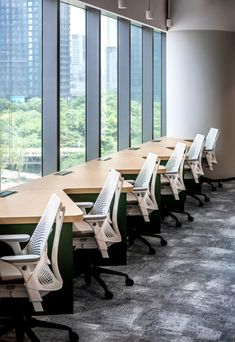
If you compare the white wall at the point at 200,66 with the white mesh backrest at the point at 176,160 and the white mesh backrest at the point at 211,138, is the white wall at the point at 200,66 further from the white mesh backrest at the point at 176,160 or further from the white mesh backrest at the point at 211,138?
the white mesh backrest at the point at 176,160

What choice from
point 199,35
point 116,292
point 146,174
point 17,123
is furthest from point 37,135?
point 199,35

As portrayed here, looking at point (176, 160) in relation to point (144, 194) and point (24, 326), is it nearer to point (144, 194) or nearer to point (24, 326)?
point (144, 194)

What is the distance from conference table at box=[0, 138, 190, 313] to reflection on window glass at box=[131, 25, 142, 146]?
1.71m

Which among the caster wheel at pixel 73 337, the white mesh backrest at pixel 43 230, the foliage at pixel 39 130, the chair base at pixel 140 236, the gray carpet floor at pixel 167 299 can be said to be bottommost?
the gray carpet floor at pixel 167 299

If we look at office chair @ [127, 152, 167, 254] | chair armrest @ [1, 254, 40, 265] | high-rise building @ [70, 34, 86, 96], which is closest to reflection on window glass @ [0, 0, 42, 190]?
high-rise building @ [70, 34, 86, 96]

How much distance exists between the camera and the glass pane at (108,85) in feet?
30.4

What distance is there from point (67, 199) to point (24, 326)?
121 cm

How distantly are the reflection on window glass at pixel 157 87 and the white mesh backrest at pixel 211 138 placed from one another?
111 centimetres

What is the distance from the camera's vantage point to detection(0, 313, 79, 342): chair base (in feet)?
13.6

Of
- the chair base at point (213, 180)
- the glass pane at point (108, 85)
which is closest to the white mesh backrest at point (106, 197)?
the glass pane at point (108, 85)

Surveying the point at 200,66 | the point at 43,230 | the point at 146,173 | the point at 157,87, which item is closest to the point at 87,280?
the point at 146,173

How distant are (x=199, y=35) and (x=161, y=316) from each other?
25.2 feet

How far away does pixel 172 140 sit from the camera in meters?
11.1

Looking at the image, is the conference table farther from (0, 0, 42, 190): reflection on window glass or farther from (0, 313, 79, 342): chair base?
(0, 0, 42, 190): reflection on window glass
